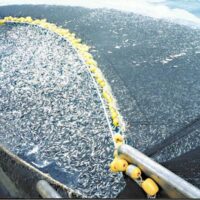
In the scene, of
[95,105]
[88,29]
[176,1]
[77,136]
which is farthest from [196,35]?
[176,1]

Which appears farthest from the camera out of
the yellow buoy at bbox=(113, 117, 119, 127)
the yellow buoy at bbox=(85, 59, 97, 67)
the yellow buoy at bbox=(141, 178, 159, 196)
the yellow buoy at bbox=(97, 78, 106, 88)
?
the yellow buoy at bbox=(85, 59, 97, 67)

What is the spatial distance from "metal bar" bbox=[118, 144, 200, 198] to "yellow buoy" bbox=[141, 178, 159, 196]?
A: 0.09 feet

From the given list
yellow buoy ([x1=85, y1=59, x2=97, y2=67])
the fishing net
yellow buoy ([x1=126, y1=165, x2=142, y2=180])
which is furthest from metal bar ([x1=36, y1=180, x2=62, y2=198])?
yellow buoy ([x1=85, y1=59, x2=97, y2=67])

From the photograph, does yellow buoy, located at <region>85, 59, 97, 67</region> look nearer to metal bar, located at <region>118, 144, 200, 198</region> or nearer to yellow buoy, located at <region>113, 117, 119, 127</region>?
yellow buoy, located at <region>113, 117, 119, 127</region>

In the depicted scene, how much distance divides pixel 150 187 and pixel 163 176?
12 centimetres

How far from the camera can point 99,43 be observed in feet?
13.9

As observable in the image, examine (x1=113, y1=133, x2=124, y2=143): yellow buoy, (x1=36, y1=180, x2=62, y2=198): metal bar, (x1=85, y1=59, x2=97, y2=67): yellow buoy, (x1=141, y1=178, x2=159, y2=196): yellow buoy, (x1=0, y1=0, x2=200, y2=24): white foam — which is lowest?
(x1=36, y1=180, x2=62, y2=198): metal bar

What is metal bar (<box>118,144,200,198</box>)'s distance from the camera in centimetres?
177

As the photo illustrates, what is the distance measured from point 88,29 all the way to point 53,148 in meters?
2.14

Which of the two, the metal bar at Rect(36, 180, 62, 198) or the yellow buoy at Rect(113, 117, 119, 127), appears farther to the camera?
the yellow buoy at Rect(113, 117, 119, 127)

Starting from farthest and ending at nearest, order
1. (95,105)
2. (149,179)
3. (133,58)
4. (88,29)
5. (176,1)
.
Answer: (176,1) < (88,29) < (133,58) < (95,105) < (149,179)

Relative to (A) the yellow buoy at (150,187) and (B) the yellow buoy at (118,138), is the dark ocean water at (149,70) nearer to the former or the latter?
(B) the yellow buoy at (118,138)

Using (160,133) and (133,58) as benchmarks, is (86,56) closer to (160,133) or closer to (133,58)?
(133,58)

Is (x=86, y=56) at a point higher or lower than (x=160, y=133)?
higher
